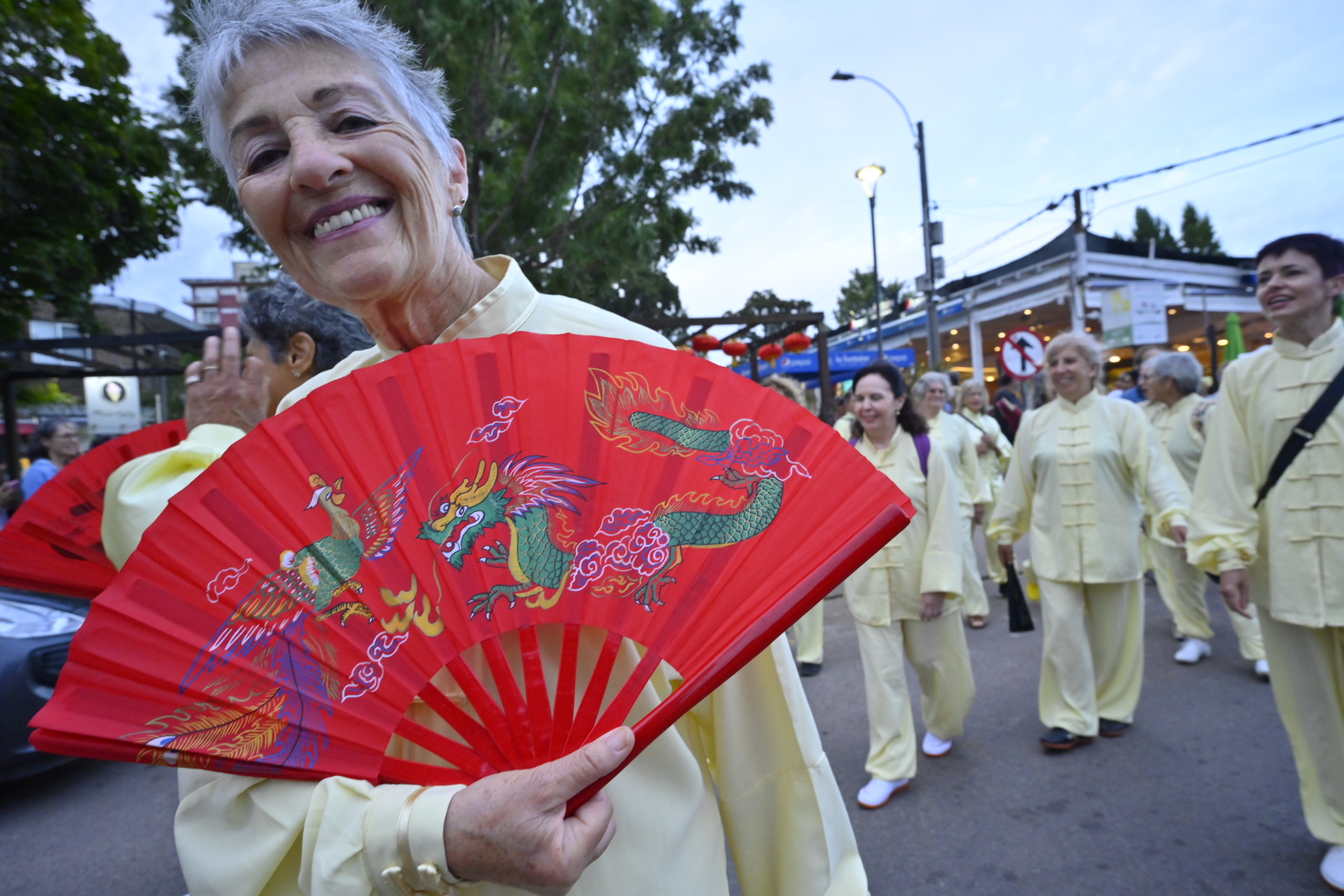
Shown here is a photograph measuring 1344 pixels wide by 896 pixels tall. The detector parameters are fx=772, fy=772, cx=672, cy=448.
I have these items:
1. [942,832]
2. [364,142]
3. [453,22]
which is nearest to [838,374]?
[453,22]

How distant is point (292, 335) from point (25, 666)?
3969 millimetres

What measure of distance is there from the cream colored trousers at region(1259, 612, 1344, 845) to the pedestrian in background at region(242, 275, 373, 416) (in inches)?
145

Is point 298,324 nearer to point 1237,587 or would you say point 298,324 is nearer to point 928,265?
point 1237,587

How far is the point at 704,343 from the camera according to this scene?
11.7 metres

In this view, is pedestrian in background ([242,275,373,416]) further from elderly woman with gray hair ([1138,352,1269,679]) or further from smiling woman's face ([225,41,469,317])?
elderly woman with gray hair ([1138,352,1269,679])

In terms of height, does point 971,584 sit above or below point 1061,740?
above

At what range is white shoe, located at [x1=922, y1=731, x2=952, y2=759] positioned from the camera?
4.34 meters

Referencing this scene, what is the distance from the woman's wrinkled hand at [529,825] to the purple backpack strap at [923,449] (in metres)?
3.66

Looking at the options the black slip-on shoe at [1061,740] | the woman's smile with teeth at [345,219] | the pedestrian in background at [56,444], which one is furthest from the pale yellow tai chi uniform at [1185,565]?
the pedestrian in background at [56,444]

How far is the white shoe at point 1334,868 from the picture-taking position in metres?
2.87

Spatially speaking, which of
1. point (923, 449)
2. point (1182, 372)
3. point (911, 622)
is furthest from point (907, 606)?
point (1182, 372)

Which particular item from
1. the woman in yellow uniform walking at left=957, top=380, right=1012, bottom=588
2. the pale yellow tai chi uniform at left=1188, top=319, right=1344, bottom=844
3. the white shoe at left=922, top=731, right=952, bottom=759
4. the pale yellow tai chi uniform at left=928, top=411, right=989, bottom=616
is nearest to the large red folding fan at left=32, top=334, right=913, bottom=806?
the pale yellow tai chi uniform at left=1188, top=319, right=1344, bottom=844

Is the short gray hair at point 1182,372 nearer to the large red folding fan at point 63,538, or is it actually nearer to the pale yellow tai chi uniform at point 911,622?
the pale yellow tai chi uniform at point 911,622

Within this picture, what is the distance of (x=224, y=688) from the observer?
0.95m
